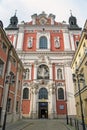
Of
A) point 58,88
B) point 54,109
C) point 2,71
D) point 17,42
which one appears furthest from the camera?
point 17,42

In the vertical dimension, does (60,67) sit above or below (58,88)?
above

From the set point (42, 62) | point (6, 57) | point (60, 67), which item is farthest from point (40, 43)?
point (6, 57)

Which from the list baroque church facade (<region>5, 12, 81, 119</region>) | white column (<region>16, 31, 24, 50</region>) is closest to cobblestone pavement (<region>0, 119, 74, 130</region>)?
baroque church facade (<region>5, 12, 81, 119</region>)

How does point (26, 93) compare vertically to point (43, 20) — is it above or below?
below

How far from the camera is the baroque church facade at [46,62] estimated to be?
31.3 metres

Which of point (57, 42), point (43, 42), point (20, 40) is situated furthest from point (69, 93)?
point (20, 40)

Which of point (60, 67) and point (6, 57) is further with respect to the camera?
point (60, 67)

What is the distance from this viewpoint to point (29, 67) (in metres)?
35.5

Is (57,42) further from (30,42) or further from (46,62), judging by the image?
(30,42)

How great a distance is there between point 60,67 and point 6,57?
66.6 ft

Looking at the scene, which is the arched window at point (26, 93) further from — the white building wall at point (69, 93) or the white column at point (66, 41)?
the white column at point (66, 41)

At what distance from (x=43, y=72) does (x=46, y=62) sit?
277 centimetres

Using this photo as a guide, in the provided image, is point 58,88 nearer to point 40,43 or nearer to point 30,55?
point 30,55

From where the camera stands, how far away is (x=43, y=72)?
1378 inches
